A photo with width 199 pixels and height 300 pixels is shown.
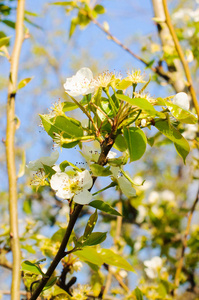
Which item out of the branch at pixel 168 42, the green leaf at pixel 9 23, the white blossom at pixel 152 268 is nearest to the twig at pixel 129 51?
the branch at pixel 168 42

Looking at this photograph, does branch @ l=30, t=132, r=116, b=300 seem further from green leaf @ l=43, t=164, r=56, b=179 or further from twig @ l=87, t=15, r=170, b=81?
twig @ l=87, t=15, r=170, b=81

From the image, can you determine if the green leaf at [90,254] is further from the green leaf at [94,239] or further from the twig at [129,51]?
the twig at [129,51]

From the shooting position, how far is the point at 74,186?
0.61m

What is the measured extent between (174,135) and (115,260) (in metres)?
0.28

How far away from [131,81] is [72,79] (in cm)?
12

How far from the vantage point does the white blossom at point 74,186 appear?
1.95 ft

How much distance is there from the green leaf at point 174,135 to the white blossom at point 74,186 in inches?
6.2

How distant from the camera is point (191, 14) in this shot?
1899 millimetres

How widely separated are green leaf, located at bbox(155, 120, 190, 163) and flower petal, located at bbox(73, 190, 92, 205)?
0.57 feet

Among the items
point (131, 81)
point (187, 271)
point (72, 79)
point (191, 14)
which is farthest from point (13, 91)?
point (187, 271)

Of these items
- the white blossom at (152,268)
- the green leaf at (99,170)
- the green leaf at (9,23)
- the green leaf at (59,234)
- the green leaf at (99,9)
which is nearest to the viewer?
the green leaf at (99,170)

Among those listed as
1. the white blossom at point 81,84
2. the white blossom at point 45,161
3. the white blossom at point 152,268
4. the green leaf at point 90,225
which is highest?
the white blossom at point 81,84

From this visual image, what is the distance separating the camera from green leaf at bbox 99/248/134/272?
2.34 feet

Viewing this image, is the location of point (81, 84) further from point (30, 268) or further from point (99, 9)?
point (99, 9)
